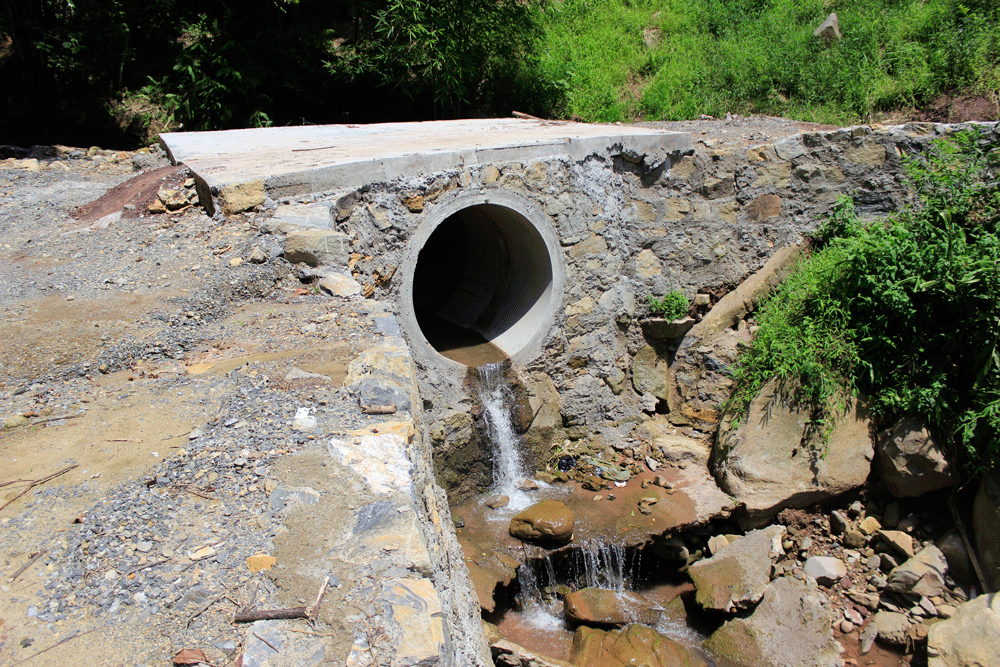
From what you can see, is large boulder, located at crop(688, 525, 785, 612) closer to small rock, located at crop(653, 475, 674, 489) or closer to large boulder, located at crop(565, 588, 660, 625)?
large boulder, located at crop(565, 588, 660, 625)

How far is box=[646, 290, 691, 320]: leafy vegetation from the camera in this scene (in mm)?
6363

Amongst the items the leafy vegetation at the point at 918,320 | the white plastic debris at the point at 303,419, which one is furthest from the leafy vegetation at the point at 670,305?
the white plastic debris at the point at 303,419

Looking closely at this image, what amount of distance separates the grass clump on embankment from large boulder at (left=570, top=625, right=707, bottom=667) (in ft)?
21.4

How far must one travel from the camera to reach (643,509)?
215 inches

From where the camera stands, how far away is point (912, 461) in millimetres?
4816

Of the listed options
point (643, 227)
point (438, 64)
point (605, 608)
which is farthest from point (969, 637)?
point (438, 64)

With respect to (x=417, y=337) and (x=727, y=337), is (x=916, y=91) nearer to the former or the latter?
(x=727, y=337)

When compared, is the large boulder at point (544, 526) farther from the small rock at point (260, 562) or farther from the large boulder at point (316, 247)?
the small rock at point (260, 562)

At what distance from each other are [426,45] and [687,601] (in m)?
6.84

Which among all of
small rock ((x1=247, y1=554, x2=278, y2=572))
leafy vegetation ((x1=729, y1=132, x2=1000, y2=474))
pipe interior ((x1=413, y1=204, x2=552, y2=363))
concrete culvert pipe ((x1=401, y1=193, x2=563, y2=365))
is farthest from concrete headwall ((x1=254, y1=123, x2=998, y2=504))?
small rock ((x1=247, y1=554, x2=278, y2=572))

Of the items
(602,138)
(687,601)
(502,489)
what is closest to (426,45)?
(602,138)

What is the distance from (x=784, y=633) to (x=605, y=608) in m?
1.21

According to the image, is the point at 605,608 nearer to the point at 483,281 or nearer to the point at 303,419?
the point at 303,419

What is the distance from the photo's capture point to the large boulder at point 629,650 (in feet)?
14.3
